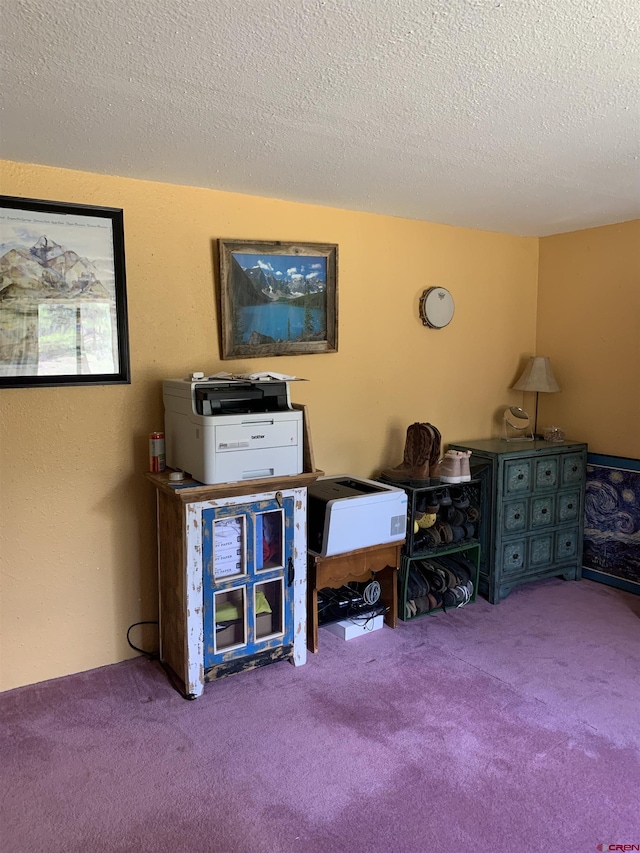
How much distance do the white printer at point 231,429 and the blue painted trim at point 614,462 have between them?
7.20ft

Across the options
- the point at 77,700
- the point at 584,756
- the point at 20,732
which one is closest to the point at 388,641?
the point at 584,756

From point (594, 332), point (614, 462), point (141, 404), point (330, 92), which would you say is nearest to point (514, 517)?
point (614, 462)

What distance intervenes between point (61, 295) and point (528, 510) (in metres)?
2.78

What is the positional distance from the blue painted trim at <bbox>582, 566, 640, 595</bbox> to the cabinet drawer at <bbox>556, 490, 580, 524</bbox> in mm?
375

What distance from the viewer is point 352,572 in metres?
3.00

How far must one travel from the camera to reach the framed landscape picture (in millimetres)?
3715

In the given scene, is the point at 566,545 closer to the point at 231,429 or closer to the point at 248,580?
the point at 248,580

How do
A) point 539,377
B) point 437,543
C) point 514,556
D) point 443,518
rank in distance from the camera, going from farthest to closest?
point 539,377
point 514,556
point 443,518
point 437,543

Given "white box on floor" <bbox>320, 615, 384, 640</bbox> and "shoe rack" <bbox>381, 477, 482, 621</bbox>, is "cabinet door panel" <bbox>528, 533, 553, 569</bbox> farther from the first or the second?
"white box on floor" <bbox>320, 615, 384, 640</bbox>

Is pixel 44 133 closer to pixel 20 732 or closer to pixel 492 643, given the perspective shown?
pixel 20 732

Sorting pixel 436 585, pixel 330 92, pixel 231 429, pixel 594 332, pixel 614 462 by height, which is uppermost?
pixel 330 92

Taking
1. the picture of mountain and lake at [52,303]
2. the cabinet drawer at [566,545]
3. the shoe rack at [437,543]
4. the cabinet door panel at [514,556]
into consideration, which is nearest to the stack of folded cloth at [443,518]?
the shoe rack at [437,543]

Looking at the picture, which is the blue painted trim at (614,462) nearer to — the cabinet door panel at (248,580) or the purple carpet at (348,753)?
the purple carpet at (348,753)

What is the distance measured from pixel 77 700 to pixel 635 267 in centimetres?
373
